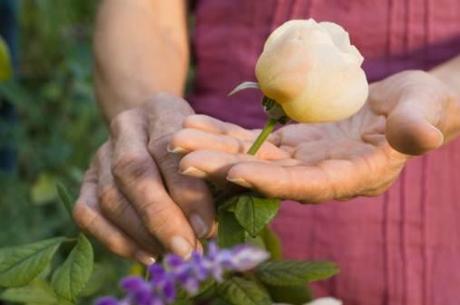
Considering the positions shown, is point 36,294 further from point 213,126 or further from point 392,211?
point 392,211

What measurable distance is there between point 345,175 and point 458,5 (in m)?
0.34

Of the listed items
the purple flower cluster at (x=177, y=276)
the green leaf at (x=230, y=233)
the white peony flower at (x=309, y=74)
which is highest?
the white peony flower at (x=309, y=74)

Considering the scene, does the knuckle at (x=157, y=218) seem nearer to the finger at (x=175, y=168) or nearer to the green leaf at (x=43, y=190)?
the finger at (x=175, y=168)

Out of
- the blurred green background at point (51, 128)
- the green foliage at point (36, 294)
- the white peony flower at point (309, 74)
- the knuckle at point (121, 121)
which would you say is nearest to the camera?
the white peony flower at point (309, 74)

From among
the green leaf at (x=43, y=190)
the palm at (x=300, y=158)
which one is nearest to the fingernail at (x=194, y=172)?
the palm at (x=300, y=158)

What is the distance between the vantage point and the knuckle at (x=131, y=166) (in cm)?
70

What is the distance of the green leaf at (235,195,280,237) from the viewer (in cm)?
58

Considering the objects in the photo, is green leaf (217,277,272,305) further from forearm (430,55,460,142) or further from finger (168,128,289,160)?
forearm (430,55,460,142)

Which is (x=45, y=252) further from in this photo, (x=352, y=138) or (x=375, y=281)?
(x=375, y=281)

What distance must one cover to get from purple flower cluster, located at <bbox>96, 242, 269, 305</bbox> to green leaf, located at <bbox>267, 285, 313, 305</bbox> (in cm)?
25

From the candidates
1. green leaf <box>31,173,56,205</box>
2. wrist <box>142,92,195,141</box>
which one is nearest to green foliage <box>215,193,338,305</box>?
wrist <box>142,92,195,141</box>

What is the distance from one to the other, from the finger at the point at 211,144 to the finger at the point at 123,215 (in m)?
0.09

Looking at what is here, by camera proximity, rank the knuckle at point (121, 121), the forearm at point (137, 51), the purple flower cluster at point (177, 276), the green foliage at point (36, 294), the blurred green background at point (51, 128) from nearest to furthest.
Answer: the purple flower cluster at point (177, 276), the green foliage at point (36, 294), the knuckle at point (121, 121), the forearm at point (137, 51), the blurred green background at point (51, 128)

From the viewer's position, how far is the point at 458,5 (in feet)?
3.11
